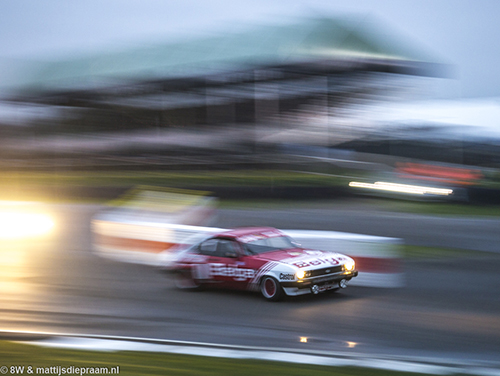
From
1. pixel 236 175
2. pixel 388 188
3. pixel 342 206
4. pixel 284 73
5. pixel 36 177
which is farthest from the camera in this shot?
pixel 36 177

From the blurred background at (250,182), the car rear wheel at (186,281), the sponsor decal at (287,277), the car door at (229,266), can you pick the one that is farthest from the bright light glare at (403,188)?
the sponsor decal at (287,277)

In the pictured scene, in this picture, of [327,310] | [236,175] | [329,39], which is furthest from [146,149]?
[327,310]

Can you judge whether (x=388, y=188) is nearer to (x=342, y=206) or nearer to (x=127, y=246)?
(x=342, y=206)

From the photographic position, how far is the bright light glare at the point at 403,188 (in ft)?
80.1

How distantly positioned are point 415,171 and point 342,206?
543 cm

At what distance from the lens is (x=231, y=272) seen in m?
9.38

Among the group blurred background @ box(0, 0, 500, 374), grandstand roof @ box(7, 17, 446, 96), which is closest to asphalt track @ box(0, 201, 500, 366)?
blurred background @ box(0, 0, 500, 374)

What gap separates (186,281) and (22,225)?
35.9ft

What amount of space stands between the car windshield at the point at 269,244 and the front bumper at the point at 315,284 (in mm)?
933

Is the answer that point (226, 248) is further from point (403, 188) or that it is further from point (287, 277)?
point (403, 188)

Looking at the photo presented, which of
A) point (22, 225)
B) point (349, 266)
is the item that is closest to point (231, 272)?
point (349, 266)

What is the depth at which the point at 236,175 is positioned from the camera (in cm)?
2784

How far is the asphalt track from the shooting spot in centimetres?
658

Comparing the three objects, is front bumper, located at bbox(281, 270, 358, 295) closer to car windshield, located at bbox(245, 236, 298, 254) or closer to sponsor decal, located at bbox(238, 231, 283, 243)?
car windshield, located at bbox(245, 236, 298, 254)
